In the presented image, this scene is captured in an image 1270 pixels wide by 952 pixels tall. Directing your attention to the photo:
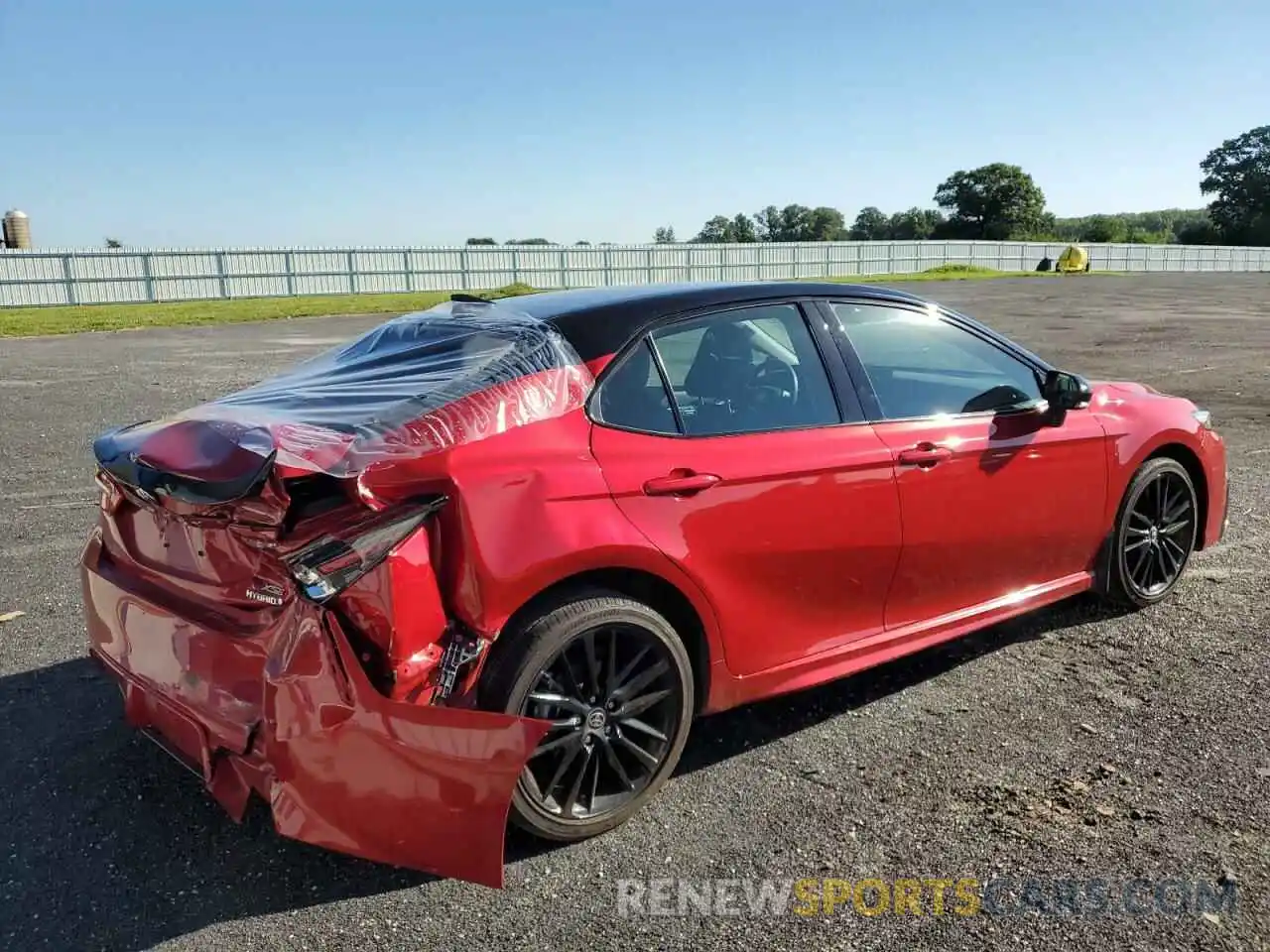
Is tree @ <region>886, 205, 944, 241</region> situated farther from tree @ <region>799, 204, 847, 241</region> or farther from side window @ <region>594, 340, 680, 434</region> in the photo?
side window @ <region>594, 340, 680, 434</region>

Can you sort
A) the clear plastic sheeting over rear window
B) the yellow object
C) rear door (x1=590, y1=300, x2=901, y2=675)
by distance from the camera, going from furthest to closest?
the yellow object < rear door (x1=590, y1=300, x2=901, y2=675) < the clear plastic sheeting over rear window

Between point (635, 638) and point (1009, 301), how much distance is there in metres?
27.0

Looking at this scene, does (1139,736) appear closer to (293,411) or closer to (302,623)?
(302,623)

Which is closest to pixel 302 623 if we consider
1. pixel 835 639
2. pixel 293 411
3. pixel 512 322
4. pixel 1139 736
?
pixel 293 411

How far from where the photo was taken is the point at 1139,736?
3.51 m

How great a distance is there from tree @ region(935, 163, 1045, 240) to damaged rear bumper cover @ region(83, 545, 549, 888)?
10532cm

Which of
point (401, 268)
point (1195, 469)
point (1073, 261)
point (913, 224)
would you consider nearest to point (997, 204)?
point (913, 224)

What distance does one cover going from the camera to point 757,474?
3.23 metres

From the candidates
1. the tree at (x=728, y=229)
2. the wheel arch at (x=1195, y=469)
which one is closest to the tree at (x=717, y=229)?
the tree at (x=728, y=229)

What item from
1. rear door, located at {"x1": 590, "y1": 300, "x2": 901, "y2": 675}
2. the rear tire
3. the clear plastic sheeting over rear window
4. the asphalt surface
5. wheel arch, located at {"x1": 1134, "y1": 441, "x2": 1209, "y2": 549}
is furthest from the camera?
wheel arch, located at {"x1": 1134, "y1": 441, "x2": 1209, "y2": 549}

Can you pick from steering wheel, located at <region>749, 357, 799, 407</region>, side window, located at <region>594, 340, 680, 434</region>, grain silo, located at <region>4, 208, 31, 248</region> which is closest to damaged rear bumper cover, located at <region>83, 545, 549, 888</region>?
side window, located at <region>594, 340, 680, 434</region>

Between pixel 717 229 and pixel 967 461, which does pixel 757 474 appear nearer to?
pixel 967 461

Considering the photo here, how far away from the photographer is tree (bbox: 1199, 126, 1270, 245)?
88438mm

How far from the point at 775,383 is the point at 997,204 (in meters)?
115
